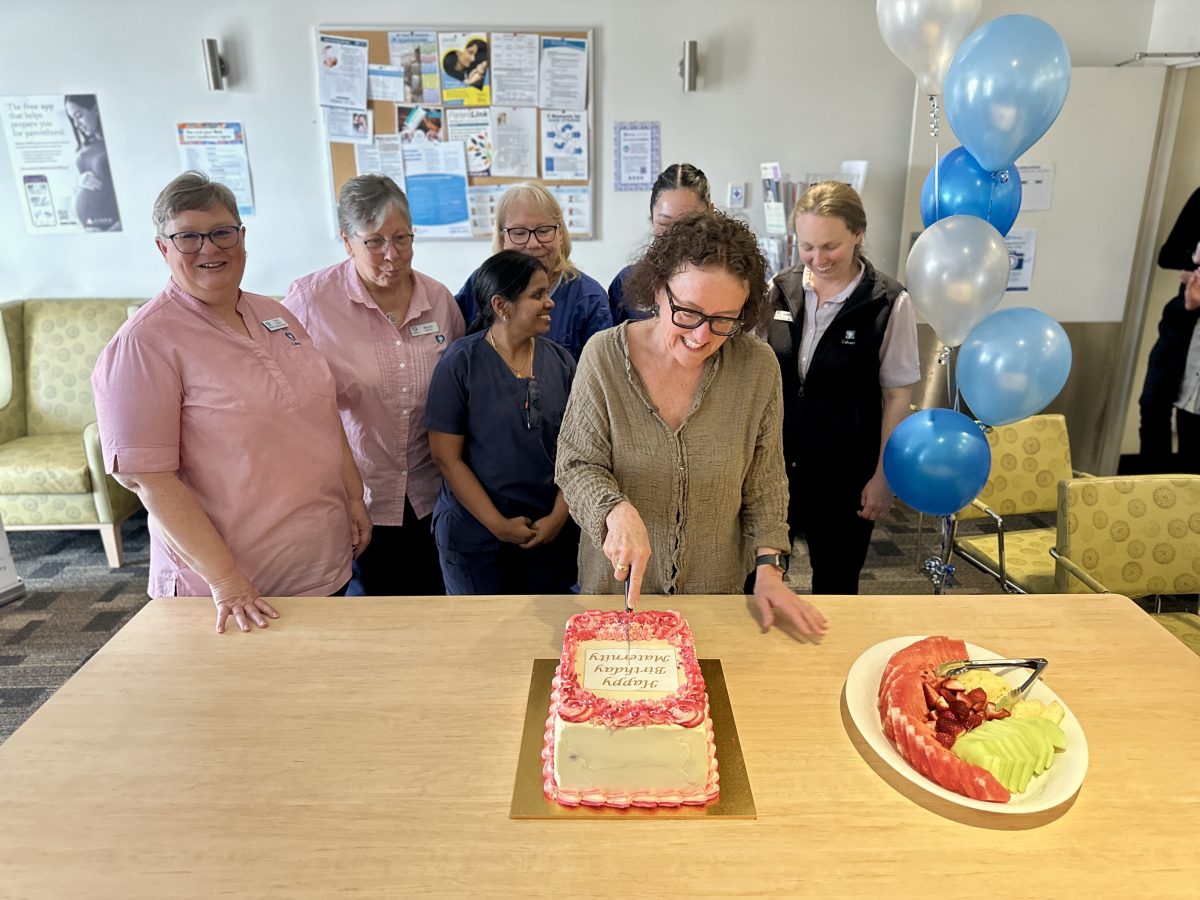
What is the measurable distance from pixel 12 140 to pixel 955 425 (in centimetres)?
474

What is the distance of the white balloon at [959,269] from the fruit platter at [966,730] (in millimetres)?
1063

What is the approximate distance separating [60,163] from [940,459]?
4.52 meters

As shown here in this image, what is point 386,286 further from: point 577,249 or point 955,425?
point 577,249

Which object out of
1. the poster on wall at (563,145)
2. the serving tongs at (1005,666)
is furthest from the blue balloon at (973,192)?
the poster on wall at (563,145)

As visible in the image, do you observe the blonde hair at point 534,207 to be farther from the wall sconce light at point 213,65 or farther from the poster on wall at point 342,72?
the wall sconce light at point 213,65

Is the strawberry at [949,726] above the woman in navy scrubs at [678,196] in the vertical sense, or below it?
below

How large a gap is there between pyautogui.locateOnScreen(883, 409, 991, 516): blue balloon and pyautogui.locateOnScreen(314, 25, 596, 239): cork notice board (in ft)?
8.10

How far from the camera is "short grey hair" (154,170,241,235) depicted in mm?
1545

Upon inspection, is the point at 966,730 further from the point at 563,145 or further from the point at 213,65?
the point at 213,65

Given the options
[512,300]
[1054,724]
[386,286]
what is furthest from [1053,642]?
[386,286]

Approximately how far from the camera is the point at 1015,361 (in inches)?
81.2

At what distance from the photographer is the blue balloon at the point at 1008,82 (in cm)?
190

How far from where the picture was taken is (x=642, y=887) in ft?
3.18

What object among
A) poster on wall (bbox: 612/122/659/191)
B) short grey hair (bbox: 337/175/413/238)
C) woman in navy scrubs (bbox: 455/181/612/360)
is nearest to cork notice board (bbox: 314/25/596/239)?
poster on wall (bbox: 612/122/659/191)
